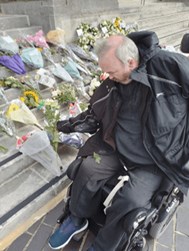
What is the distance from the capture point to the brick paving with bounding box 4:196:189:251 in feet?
5.72

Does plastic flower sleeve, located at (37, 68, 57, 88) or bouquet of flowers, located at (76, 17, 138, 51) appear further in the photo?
bouquet of flowers, located at (76, 17, 138, 51)

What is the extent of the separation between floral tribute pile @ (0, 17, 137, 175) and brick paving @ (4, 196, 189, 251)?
1.61 ft

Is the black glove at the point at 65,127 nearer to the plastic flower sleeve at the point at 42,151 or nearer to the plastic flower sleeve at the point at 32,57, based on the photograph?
the plastic flower sleeve at the point at 42,151

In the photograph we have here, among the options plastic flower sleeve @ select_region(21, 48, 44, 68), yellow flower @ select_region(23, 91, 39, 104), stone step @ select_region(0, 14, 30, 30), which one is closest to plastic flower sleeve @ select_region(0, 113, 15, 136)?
yellow flower @ select_region(23, 91, 39, 104)

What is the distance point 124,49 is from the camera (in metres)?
1.42

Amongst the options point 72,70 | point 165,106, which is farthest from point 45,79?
point 165,106

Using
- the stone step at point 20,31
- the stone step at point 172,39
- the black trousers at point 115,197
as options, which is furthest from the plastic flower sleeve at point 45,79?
the stone step at point 172,39

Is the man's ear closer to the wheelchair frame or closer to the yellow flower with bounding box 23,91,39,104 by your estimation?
the wheelchair frame

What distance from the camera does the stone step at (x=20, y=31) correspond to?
11.9 feet

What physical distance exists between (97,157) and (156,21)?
6.24 metres

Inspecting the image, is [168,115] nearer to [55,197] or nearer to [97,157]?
[97,157]

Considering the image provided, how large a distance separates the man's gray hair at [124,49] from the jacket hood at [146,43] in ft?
0.19

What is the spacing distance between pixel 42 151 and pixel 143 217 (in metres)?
1.13

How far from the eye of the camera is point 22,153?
2236 millimetres
